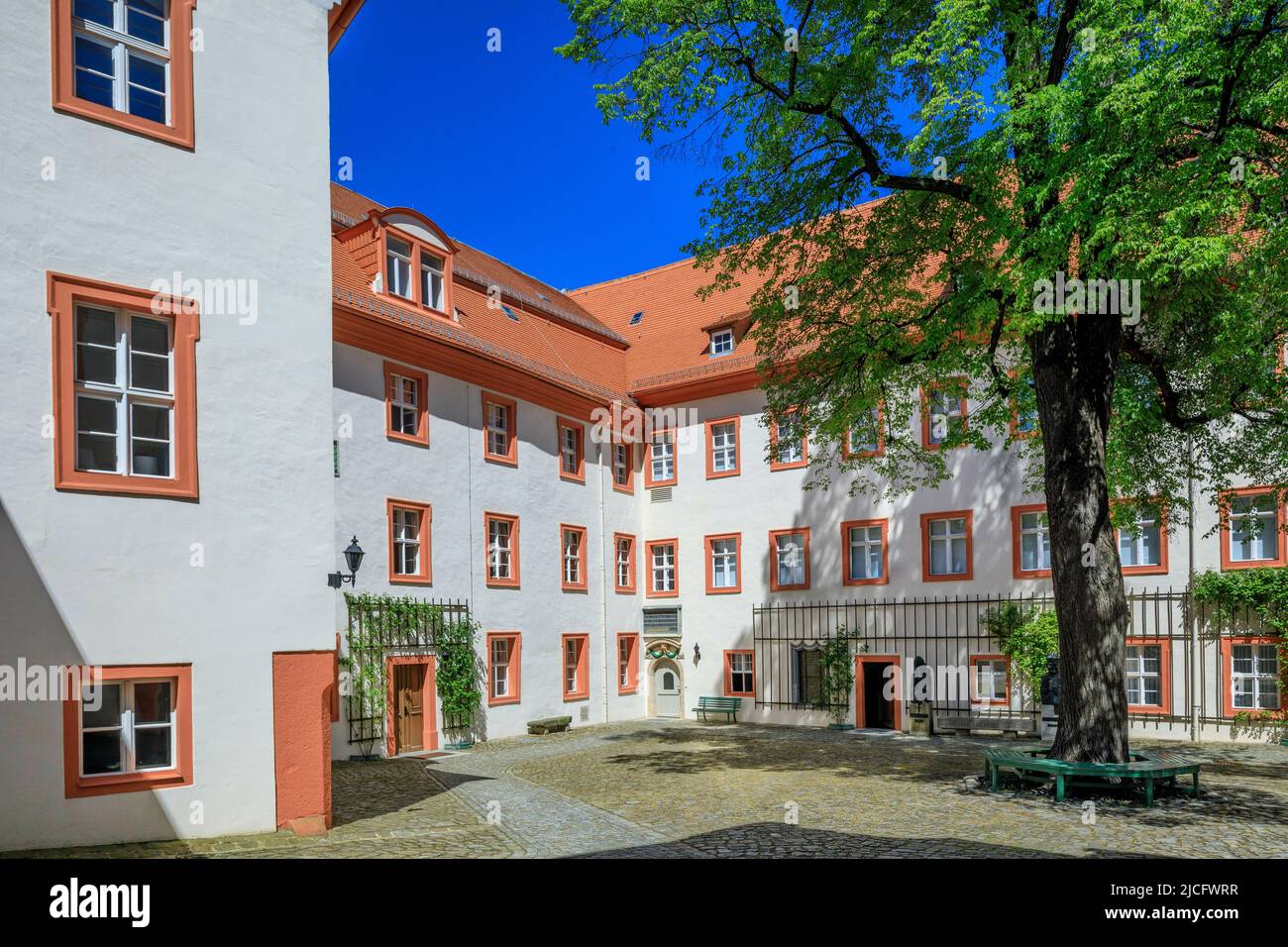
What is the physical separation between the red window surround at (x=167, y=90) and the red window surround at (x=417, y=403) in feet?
32.3

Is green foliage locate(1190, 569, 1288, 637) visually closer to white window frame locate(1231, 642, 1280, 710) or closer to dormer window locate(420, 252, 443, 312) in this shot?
white window frame locate(1231, 642, 1280, 710)

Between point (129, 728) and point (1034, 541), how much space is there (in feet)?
58.9

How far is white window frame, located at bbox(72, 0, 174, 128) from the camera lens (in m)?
8.52

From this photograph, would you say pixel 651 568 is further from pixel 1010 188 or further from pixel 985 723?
pixel 1010 188

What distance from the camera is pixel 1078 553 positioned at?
40.2ft

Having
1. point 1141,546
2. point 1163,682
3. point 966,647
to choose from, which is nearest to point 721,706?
point 966,647

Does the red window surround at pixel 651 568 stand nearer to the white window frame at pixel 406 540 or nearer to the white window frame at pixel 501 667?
the white window frame at pixel 501 667

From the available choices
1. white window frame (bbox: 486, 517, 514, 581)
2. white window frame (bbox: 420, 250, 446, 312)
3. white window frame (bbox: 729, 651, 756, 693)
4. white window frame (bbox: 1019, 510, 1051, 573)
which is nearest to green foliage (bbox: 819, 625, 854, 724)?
white window frame (bbox: 729, 651, 756, 693)

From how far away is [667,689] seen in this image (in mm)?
25969

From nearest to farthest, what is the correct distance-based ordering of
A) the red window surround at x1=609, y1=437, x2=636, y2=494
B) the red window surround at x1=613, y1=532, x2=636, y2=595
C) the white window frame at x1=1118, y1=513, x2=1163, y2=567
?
the white window frame at x1=1118, y1=513, x2=1163, y2=567 < the red window surround at x1=613, y1=532, x2=636, y2=595 < the red window surround at x1=609, y1=437, x2=636, y2=494

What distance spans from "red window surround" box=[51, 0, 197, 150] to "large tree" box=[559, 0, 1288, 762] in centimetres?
516

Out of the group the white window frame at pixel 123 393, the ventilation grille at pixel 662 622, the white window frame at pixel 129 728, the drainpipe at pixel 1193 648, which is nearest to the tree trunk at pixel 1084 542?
the drainpipe at pixel 1193 648

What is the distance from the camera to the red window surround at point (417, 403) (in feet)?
61.6
